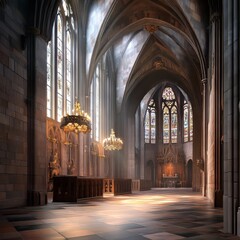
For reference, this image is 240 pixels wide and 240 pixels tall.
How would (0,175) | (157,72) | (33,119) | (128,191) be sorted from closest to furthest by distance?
(0,175)
(33,119)
(128,191)
(157,72)

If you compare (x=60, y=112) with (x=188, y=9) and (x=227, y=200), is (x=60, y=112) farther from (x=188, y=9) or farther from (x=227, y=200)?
(x=227, y=200)

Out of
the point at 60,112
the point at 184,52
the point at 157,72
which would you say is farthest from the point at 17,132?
the point at 157,72

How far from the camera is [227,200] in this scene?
6.34 metres

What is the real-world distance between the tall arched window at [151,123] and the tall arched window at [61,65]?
2737 cm

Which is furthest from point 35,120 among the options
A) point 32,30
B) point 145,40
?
point 145,40

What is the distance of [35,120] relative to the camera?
12.6m

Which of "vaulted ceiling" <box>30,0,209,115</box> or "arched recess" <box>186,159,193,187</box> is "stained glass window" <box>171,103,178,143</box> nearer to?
"arched recess" <box>186,159,193,187</box>

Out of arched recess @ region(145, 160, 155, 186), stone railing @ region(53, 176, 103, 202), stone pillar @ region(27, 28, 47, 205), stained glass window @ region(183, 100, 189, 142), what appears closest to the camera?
stone pillar @ region(27, 28, 47, 205)

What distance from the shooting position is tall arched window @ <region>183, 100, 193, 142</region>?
4554cm

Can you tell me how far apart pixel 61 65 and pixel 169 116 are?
30.1 metres

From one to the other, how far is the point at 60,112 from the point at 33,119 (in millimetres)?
6229

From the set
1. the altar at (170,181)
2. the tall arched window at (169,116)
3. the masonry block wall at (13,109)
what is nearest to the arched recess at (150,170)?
the altar at (170,181)

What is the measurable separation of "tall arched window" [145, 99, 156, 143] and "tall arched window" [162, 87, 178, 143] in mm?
1263

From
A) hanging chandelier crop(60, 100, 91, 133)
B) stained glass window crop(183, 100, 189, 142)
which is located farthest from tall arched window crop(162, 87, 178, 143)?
hanging chandelier crop(60, 100, 91, 133)
